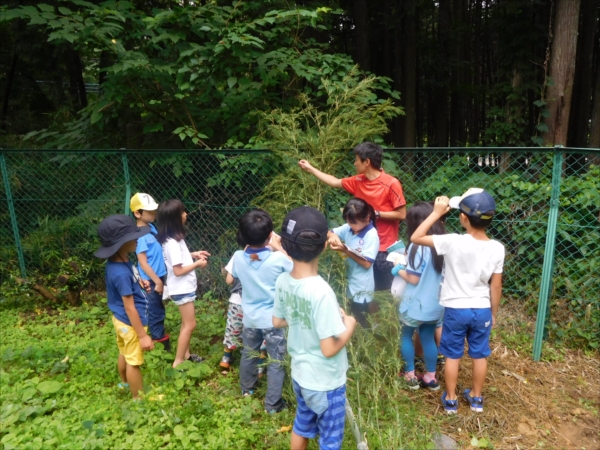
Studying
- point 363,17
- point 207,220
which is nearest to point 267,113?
point 207,220

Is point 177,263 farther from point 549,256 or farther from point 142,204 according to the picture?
point 549,256

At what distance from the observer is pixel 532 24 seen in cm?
825

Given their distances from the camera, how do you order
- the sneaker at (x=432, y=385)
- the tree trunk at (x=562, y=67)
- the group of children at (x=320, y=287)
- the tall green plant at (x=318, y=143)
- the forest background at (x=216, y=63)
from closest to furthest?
the group of children at (x=320, y=287)
the sneaker at (x=432, y=385)
the tall green plant at (x=318, y=143)
the forest background at (x=216, y=63)
the tree trunk at (x=562, y=67)

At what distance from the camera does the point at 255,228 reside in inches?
114

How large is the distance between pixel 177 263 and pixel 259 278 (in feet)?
2.80

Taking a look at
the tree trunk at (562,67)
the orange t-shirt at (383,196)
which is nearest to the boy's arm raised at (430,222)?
the orange t-shirt at (383,196)

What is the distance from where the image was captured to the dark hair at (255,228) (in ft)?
9.55

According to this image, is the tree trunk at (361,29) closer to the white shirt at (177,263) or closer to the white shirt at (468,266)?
the white shirt at (177,263)

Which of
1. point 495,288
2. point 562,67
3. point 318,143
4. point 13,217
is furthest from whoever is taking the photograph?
point 562,67

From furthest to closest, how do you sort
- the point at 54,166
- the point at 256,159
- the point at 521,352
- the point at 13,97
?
the point at 13,97 → the point at 54,166 → the point at 256,159 → the point at 521,352

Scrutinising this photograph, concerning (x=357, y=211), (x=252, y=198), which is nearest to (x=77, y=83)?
(x=252, y=198)

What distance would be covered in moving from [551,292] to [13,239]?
6.46 meters

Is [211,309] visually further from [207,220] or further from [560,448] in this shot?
[560,448]

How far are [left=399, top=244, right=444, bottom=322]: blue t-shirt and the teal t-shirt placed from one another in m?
1.07
